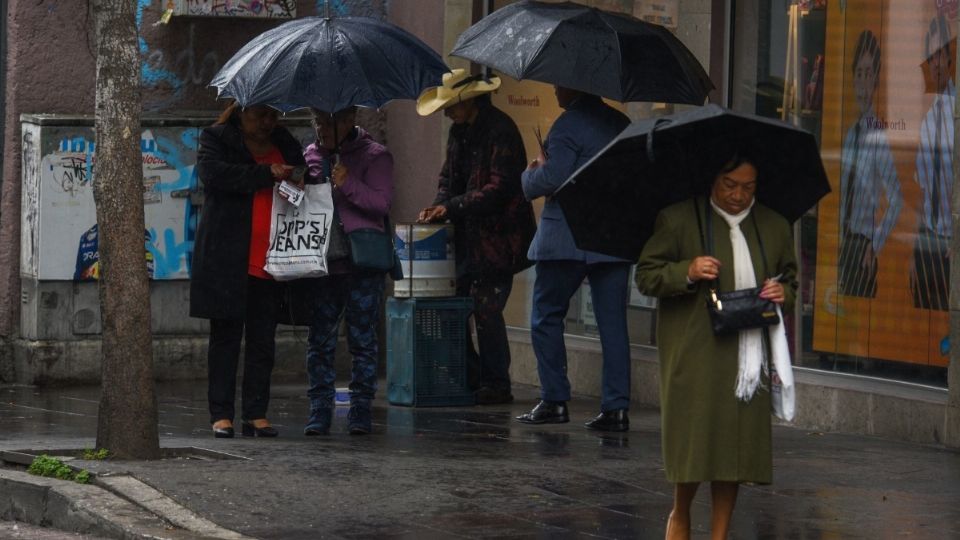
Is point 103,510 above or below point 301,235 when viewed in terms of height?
below

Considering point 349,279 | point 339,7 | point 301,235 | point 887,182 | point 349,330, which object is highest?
point 339,7

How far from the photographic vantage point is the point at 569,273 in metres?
9.86

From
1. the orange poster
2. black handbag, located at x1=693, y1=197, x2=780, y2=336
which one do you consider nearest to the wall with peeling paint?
the orange poster

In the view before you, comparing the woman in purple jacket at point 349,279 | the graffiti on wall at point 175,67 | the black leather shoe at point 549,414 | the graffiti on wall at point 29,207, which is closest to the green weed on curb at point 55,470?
the woman in purple jacket at point 349,279

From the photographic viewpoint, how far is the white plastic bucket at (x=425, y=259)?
10.8 metres

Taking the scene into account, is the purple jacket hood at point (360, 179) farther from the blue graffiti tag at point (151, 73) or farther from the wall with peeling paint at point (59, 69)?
the blue graffiti tag at point (151, 73)

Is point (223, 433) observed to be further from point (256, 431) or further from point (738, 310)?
point (738, 310)

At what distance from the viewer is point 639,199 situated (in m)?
6.21

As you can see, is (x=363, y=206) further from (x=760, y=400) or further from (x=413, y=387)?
(x=760, y=400)

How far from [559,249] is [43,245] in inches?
161

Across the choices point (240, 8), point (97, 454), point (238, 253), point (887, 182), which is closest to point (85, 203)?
point (240, 8)

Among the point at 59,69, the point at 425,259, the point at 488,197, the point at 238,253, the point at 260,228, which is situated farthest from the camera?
the point at 59,69

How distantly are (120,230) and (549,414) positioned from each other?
2.97 metres

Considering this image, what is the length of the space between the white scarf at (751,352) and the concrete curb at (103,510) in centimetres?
198
